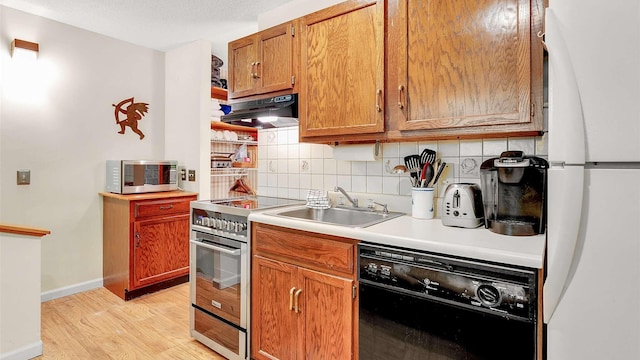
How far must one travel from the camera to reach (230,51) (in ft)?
8.16

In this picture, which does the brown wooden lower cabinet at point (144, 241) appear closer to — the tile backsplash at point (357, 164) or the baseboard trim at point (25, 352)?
the baseboard trim at point (25, 352)

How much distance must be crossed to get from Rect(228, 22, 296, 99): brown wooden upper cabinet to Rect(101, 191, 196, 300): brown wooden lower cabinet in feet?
4.35

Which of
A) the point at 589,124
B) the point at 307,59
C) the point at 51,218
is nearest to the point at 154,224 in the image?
the point at 51,218

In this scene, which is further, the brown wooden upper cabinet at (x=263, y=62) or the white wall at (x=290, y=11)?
the white wall at (x=290, y=11)

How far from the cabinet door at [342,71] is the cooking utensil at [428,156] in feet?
1.01

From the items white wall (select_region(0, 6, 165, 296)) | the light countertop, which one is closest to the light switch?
white wall (select_region(0, 6, 165, 296))

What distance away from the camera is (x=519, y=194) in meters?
1.37

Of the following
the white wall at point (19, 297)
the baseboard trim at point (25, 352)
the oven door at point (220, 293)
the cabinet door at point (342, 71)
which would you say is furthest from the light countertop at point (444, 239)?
the baseboard trim at point (25, 352)

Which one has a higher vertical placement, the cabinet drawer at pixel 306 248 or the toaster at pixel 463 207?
the toaster at pixel 463 207

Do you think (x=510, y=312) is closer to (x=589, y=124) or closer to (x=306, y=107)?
(x=589, y=124)

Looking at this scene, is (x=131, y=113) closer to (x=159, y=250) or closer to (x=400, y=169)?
(x=159, y=250)

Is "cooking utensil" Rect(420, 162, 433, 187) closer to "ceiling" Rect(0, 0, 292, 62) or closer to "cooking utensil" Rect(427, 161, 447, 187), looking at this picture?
"cooking utensil" Rect(427, 161, 447, 187)

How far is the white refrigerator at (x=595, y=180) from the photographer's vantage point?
845 millimetres

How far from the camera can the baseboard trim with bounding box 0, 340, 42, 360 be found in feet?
6.21
